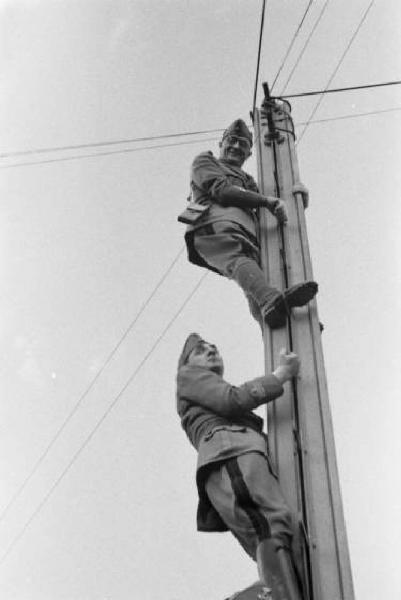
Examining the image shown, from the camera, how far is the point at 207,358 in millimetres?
3424

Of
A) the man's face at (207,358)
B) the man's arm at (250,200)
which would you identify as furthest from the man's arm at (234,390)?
the man's arm at (250,200)

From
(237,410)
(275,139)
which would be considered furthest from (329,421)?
(275,139)

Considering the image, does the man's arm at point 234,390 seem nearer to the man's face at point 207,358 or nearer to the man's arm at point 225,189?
the man's face at point 207,358

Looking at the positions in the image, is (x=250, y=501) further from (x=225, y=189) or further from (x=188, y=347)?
(x=225, y=189)

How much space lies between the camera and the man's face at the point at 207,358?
134 inches

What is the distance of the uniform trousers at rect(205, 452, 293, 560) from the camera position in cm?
262

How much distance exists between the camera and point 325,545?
2604mm

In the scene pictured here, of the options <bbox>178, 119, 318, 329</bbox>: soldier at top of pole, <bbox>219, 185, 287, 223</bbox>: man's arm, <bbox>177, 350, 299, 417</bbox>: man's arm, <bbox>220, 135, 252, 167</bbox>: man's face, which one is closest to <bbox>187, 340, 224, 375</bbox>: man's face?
<bbox>177, 350, 299, 417</bbox>: man's arm

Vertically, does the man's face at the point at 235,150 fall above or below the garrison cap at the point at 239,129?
below

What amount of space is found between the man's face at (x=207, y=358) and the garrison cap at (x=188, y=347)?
3 centimetres

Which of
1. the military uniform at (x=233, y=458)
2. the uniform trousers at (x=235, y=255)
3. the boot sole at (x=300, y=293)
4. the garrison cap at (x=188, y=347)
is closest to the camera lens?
the military uniform at (x=233, y=458)

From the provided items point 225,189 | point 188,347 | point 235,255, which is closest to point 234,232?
point 235,255

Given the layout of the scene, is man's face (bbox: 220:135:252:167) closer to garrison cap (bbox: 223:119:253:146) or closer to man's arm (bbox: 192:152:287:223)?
garrison cap (bbox: 223:119:253:146)

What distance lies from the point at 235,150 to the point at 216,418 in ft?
7.33
